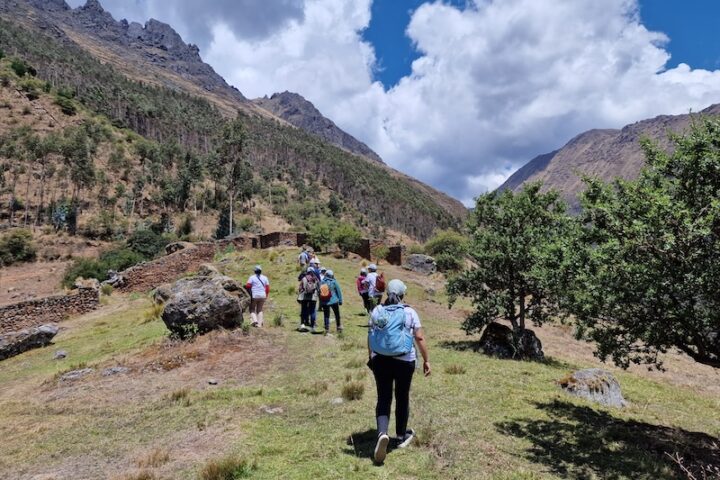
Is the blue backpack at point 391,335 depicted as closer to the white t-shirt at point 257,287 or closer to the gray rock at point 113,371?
the gray rock at point 113,371

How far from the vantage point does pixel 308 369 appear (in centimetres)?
1111

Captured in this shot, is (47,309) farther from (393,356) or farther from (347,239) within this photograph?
(347,239)

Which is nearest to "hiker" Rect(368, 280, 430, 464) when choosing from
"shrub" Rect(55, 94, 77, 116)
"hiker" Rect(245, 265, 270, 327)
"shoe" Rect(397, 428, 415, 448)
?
"shoe" Rect(397, 428, 415, 448)

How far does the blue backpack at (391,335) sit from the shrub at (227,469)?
2.07m

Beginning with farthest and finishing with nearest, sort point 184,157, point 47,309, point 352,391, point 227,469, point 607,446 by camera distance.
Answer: point 184,157 → point 47,309 → point 352,391 → point 607,446 → point 227,469

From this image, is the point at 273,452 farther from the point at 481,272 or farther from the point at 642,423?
the point at 481,272

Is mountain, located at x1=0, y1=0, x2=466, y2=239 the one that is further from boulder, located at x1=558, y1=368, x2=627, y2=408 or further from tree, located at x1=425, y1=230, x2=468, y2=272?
boulder, located at x1=558, y1=368, x2=627, y2=408

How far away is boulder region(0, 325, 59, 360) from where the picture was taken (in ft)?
54.7

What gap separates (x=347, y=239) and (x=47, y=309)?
23.8 m

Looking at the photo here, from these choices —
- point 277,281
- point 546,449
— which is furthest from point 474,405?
point 277,281

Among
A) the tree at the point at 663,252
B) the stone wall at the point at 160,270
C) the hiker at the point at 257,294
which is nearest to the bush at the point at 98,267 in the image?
the stone wall at the point at 160,270

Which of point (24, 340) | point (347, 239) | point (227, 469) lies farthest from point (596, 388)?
point (347, 239)

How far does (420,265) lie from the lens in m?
41.8

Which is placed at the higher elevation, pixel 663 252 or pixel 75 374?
pixel 663 252
